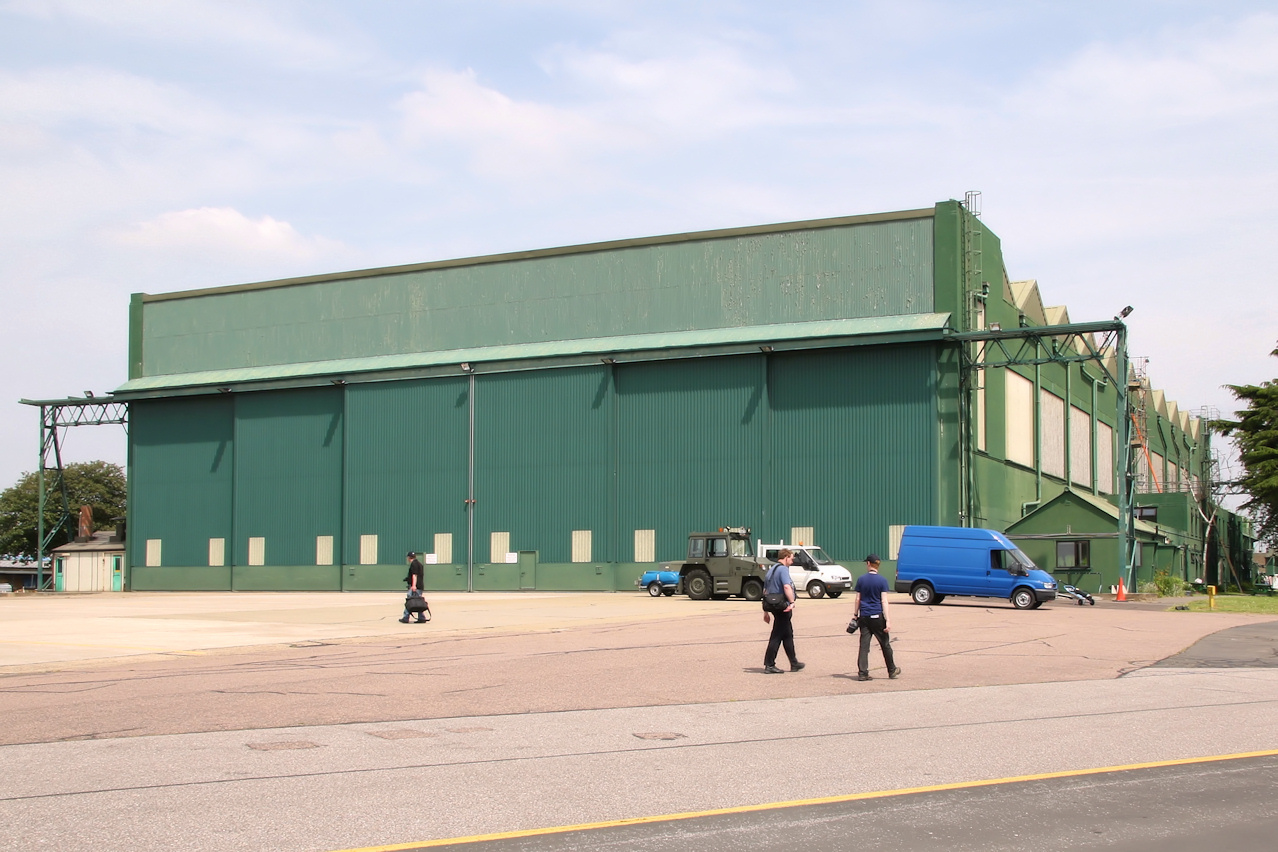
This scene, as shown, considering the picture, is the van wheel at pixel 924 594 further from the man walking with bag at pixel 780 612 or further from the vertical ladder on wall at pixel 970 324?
the man walking with bag at pixel 780 612

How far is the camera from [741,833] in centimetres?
828

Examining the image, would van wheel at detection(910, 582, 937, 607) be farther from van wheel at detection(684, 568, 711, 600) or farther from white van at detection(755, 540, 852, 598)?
van wheel at detection(684, 568, 711, 600)

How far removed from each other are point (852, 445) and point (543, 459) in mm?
Result: 14472

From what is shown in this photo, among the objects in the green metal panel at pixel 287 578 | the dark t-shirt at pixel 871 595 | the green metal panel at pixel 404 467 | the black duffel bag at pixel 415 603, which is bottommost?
the green metal panel at pixel 287 578

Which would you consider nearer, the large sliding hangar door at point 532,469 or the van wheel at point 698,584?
the van wheel at point 698,584

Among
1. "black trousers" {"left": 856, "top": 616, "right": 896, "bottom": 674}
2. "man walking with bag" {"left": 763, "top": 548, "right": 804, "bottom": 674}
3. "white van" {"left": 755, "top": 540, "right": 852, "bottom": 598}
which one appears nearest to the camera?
"black trousers" {"left": 856, "top": 616, "right": 896, "bottom": 674}

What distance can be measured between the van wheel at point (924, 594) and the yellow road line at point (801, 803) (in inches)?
1108

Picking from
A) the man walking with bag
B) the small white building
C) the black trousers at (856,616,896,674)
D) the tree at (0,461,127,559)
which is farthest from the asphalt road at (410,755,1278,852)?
the tree at (0,461,127,559)

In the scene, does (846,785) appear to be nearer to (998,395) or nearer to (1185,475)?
(998,395)

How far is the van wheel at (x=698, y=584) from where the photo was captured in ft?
141

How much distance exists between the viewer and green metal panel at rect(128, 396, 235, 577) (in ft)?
220

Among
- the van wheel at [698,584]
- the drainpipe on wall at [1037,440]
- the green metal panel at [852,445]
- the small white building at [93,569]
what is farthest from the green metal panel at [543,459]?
the drainpipe on wall at [1037,440]

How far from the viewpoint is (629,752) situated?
11.6 metres

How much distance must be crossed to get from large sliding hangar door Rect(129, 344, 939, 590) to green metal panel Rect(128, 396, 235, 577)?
0.11 metres
